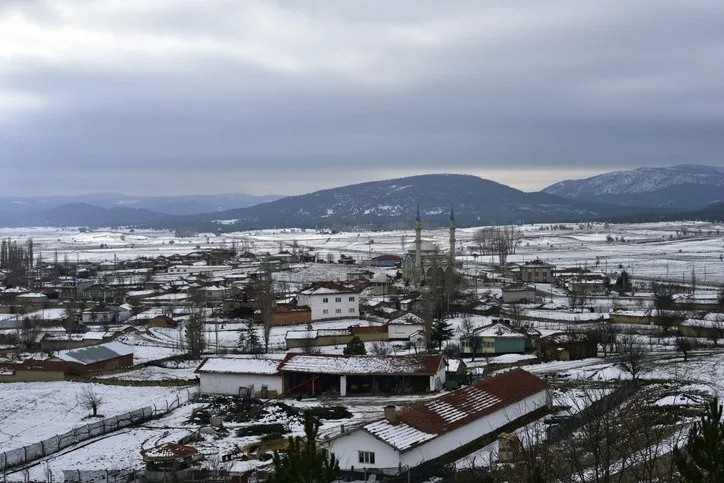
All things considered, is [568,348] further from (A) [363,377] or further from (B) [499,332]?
(A) [363,377]

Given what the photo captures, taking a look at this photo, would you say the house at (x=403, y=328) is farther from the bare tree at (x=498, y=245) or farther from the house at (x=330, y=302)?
the bare tree at (x=498, y=245)

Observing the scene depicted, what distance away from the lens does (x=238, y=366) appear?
24516 millimetres

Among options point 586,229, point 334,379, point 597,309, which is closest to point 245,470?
point 334,379

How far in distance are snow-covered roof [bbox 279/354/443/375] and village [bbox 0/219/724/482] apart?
8 centimetres

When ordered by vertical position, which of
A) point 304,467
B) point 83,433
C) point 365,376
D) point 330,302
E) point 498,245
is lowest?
point 83,433

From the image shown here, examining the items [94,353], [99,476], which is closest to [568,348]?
[94,353]

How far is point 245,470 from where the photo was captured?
51.6 ft

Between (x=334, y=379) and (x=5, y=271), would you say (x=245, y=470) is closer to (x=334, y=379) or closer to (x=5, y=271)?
(x=334, y=379)

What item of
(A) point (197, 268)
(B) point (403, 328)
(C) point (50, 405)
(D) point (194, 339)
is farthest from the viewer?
(A) point (197, 268)

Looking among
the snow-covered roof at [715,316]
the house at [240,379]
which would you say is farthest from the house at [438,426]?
the snow-covered roof at [715,316]

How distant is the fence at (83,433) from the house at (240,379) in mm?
937

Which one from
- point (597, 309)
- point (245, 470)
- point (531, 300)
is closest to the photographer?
point (245, 470)

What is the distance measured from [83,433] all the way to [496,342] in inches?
649

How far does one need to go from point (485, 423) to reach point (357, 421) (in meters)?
3.22
